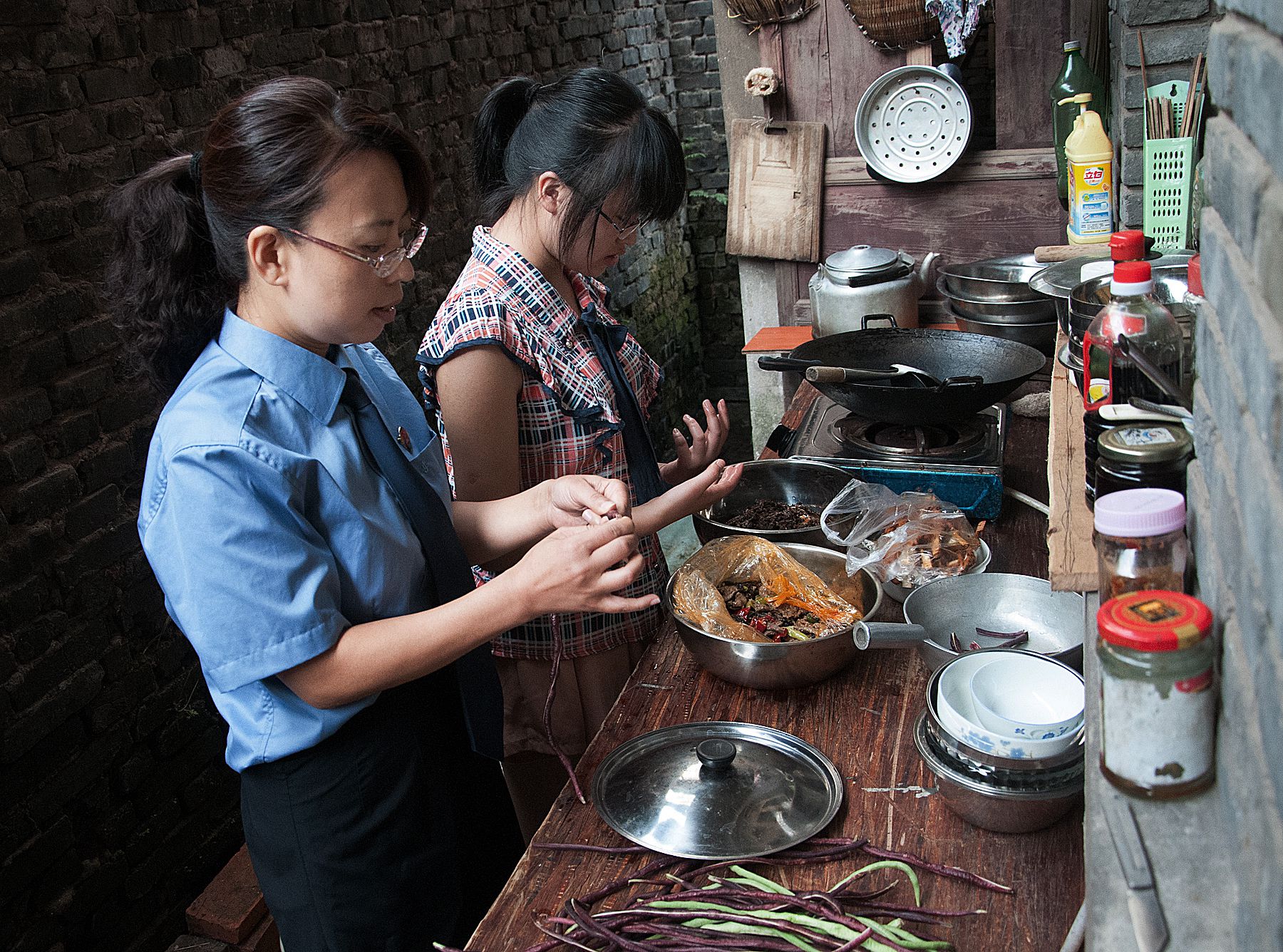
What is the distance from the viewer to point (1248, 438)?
898mm

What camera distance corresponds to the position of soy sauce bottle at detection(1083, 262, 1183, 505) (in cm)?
160

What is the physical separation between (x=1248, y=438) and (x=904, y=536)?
154 centimetres

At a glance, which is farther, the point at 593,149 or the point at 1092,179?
the point at 1092,179

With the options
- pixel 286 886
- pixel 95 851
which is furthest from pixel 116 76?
pixel 286 886

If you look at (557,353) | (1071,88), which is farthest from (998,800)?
(1071,88)

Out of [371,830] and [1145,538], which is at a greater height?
[1145,538]

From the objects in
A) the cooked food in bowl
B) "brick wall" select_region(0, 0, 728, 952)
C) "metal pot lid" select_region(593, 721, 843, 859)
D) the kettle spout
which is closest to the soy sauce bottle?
"metal pot lid" select_region(593, 721, 843, 859)

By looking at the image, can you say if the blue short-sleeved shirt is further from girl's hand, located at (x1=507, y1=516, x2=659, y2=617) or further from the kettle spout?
the kettle spout

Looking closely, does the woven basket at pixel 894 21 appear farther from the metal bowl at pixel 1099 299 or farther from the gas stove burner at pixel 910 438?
the metal bowl at pixel 1099 299

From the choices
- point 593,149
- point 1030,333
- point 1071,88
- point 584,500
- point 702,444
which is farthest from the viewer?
point 1071,88

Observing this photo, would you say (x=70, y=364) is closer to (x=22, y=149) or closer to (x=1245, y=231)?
(x=22, y=149)

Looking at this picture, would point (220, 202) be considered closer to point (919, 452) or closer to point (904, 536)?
point (904, 536)

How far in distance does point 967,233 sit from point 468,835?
3486 millimetres

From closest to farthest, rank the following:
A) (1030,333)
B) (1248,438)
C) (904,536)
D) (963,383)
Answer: (1248,438) < (904,536) < (963,383) < (1030,333)
